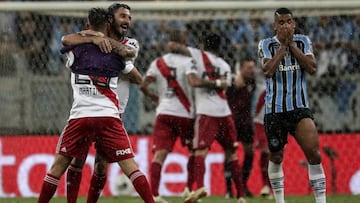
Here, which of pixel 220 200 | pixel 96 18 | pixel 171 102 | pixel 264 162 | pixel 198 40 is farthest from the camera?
pixel 198 40

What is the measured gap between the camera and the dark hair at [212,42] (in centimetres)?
1276

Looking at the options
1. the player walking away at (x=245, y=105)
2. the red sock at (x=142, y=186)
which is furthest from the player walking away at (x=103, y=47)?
the player walking away at (x=245, y=105)

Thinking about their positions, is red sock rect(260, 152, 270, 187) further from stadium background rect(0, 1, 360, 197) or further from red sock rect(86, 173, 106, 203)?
red sock rect(86, 173, 106, 203)

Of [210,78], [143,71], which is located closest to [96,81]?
[210,78]

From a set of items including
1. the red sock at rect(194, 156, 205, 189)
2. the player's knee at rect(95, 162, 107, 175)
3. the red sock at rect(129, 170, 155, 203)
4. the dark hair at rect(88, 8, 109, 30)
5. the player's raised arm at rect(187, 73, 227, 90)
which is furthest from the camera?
the player's raised arm at rect(187, 73, 227, 90)

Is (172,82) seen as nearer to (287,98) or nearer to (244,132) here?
(244,132)

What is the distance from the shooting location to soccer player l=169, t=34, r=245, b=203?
12.5 metres

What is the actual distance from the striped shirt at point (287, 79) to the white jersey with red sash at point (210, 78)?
10.2 feet

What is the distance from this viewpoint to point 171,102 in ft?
42.7

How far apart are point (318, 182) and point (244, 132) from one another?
16.9 feet

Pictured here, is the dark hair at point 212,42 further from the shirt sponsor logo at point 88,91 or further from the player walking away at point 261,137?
the shirt sponsor logo at point 88,91

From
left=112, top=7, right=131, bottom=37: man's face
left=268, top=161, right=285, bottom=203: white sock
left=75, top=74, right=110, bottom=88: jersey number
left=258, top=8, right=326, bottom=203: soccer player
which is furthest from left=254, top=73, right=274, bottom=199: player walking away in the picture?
left=75, top=74, right=110, bottom=88: jersey number

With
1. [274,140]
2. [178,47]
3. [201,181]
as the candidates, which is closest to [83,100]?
[274,140]

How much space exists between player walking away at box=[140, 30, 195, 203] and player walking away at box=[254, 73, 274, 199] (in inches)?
60.7
